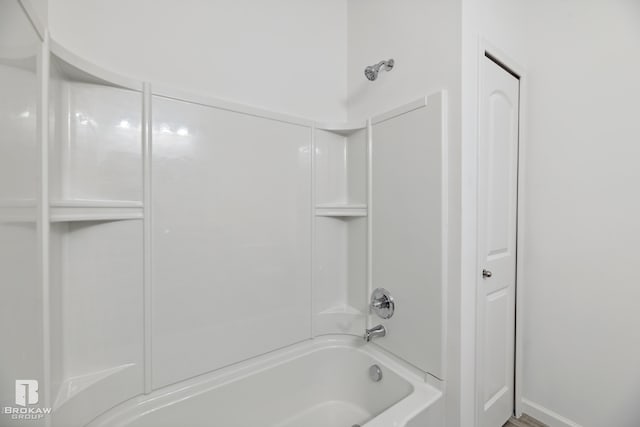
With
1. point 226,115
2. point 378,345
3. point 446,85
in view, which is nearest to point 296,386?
point 378,345

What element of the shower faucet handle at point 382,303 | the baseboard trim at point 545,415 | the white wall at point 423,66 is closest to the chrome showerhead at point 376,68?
the white wall at point 423,66

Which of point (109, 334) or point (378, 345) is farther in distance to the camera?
point (378, 345)

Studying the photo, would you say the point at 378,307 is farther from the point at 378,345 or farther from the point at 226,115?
the point at 226,115

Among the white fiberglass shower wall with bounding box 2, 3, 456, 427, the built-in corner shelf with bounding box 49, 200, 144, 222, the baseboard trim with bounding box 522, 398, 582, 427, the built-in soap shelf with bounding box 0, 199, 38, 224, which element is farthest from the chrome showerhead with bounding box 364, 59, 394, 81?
the baseboard trim with bounding box 522, 398, 582, 427

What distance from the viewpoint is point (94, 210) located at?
101cm

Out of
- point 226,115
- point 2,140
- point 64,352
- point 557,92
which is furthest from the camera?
point 557,92

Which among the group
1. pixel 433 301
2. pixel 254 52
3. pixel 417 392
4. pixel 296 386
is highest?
pixel 254 52

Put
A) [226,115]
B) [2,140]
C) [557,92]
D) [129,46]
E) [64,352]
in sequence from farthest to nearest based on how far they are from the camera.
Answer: [557,92] < [226,115] < [129,46] < [64,352] < [2,140]

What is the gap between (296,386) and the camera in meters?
1.50

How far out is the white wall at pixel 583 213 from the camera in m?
1.23

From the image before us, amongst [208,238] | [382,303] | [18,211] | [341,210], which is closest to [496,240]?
[382,303]

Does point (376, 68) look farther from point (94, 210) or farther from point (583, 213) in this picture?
point (94, 210)

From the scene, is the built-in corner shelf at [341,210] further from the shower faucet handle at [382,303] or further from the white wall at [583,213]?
the white wall at [583,213]

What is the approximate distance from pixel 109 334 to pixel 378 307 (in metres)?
1.30
